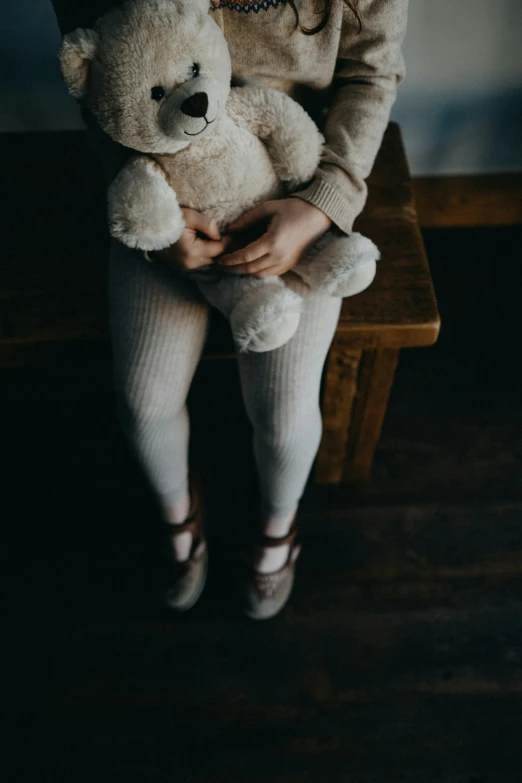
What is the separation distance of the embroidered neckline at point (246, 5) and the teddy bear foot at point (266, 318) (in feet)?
0.96

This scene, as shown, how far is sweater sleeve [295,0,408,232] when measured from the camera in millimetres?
659

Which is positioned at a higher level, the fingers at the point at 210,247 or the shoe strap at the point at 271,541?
the fingers at the point at 210,247

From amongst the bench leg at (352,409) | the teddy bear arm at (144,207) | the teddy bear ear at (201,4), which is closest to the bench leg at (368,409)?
the bench leg at (352,409)

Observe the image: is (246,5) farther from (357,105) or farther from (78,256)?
(78,256)

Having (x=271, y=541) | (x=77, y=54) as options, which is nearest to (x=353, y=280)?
(x=77, y=54)

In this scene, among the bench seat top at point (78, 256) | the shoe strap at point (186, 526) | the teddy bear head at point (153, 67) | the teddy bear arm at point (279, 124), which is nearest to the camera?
the teddy bear head at point (153, 67)

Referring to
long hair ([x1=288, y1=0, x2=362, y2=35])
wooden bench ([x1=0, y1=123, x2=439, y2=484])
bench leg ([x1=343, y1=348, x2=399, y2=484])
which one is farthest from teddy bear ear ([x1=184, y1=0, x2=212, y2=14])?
bench leg ([x1=343, y1=348, x2=399, y2=484])

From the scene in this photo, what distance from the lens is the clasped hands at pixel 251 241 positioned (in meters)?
0.64

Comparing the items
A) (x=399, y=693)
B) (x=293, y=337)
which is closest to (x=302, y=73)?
(x=293, y=337)

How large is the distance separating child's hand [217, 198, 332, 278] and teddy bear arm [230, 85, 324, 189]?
0.14ft

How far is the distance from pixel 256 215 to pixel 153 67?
0.18 meters

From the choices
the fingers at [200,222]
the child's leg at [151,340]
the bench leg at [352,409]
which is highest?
the fingers at [200,222]

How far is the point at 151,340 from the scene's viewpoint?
70 centimetres

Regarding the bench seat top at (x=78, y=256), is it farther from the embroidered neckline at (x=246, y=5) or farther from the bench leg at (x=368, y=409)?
the embroidered neckline at (x=246, y=5)
